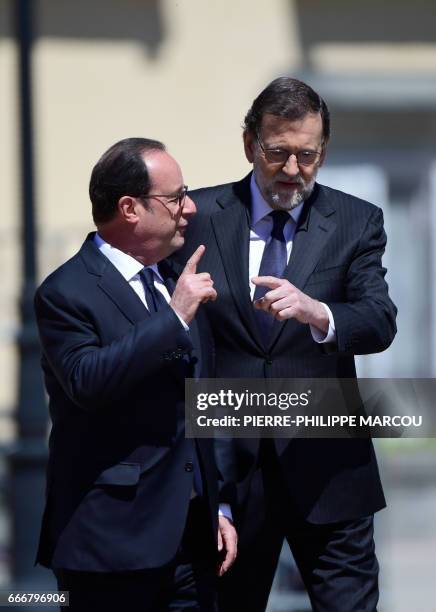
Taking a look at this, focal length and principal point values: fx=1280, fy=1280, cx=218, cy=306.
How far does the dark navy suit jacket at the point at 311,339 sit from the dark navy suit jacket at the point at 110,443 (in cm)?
24

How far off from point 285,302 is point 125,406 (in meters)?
0.40

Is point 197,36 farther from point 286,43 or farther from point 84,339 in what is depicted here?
point 84,339

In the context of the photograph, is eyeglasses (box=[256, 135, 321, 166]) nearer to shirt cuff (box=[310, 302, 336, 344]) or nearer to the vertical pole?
shirt cuff (box=[310, 302, 336, 344])

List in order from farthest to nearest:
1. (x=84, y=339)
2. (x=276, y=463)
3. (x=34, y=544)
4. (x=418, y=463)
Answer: (x=418, y=463)
(x=34, y=544)
(x=276, y=463)
(x=84, y=339)

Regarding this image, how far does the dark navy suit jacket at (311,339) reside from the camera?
9.46ft

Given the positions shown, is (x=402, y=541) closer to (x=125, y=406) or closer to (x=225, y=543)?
(x=225, y=543)

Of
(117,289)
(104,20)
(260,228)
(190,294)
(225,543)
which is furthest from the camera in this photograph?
(104,20)

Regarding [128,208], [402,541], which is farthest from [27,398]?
[128,208]

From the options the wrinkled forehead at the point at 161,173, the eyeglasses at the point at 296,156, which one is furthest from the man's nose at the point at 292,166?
the wrinkled forehead at the point at 161,173

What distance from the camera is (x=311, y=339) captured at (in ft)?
9.49

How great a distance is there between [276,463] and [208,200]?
0.65 meters

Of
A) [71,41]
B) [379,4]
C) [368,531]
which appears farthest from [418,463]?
[368,531]

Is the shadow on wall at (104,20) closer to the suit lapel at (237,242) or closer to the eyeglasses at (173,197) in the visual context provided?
the suit lapel at (237,242)

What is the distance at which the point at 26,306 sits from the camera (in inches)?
219
